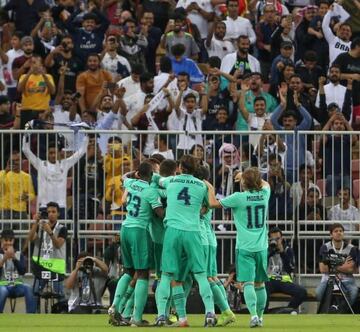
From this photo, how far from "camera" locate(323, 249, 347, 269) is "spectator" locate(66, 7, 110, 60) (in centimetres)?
759

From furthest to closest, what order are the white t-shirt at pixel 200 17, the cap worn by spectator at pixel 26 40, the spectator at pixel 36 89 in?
the white t-shirt at pixel 200 17, the cap worn by spectator at pixel 26 40, the spectator at pixel 36 89

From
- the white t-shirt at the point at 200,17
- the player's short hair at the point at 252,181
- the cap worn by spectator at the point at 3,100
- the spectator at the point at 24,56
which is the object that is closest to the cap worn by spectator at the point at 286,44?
the white t-shirt at the point at 200,17

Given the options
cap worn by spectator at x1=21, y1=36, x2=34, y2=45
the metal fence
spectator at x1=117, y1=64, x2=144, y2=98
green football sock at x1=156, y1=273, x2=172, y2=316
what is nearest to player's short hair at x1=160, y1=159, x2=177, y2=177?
green football sock at x1=156, y1=273, x2=172, y2=316

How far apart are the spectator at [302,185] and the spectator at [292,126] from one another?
0.11 meters

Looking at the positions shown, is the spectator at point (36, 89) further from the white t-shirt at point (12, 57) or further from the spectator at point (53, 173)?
the spectator at point (53, 173)

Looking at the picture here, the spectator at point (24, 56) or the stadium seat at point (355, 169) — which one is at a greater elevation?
the spectator at point (24, 56)

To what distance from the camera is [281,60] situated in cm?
3084

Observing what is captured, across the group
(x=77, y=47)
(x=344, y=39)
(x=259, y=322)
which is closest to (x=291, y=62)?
(x=344, y=39)

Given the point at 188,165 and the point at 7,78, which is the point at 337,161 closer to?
the point at 188,165

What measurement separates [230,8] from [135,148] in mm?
5982

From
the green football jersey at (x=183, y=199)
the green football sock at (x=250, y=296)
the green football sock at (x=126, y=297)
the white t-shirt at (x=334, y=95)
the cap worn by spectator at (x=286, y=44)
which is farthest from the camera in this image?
the cap worn by spectator at (x=286, y=44)

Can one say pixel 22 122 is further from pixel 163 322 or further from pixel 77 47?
pixel 163 322

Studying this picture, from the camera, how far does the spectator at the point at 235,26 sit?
31.7 m

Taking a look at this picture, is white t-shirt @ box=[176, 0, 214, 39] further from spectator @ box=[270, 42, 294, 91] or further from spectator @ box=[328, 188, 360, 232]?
spectator @ box=[328, 188, 360, 232]
